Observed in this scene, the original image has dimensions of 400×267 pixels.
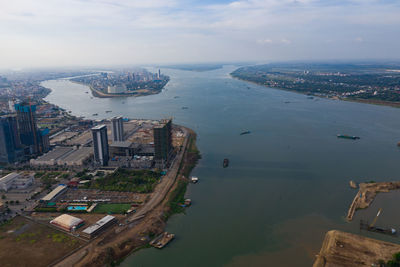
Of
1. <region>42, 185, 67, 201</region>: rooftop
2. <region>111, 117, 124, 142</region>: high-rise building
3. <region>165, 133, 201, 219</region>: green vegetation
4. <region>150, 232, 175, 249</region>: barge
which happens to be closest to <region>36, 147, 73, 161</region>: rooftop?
<region>111, 117, 124, 142</region>: high-rise building

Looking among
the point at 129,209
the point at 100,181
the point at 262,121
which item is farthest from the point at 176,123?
the point at 129,209

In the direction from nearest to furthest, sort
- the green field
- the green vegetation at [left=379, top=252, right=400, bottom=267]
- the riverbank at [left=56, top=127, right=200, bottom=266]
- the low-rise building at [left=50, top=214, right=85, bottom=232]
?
the green vegetation at [left=379, top=252, right=400, bottom=267] < the riverbank at [left=56, top=127, right=200, bottom=266] < the low-rise building at [left=50, top=214, right=85, bottom=232] < the green field

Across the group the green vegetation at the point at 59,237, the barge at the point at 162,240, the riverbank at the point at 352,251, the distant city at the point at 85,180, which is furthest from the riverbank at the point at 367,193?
the green vegetation at the point at 59,237

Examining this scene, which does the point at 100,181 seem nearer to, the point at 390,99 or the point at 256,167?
the point at 256,167

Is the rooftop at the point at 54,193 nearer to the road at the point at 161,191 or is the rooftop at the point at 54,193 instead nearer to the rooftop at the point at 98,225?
the rooftop at the point at 98,225

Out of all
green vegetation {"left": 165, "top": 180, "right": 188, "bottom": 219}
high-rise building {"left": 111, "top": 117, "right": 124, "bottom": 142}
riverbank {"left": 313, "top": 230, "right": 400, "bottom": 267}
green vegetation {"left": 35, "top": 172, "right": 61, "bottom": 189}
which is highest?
high-rise building {"left": 111, "top": 117, "right": 124, "bottom": 142}

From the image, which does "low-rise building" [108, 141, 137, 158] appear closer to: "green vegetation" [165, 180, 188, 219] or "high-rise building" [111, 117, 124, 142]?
"high-rise building" [111, 117, 124, 142]

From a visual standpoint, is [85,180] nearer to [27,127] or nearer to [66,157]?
[66,157]
